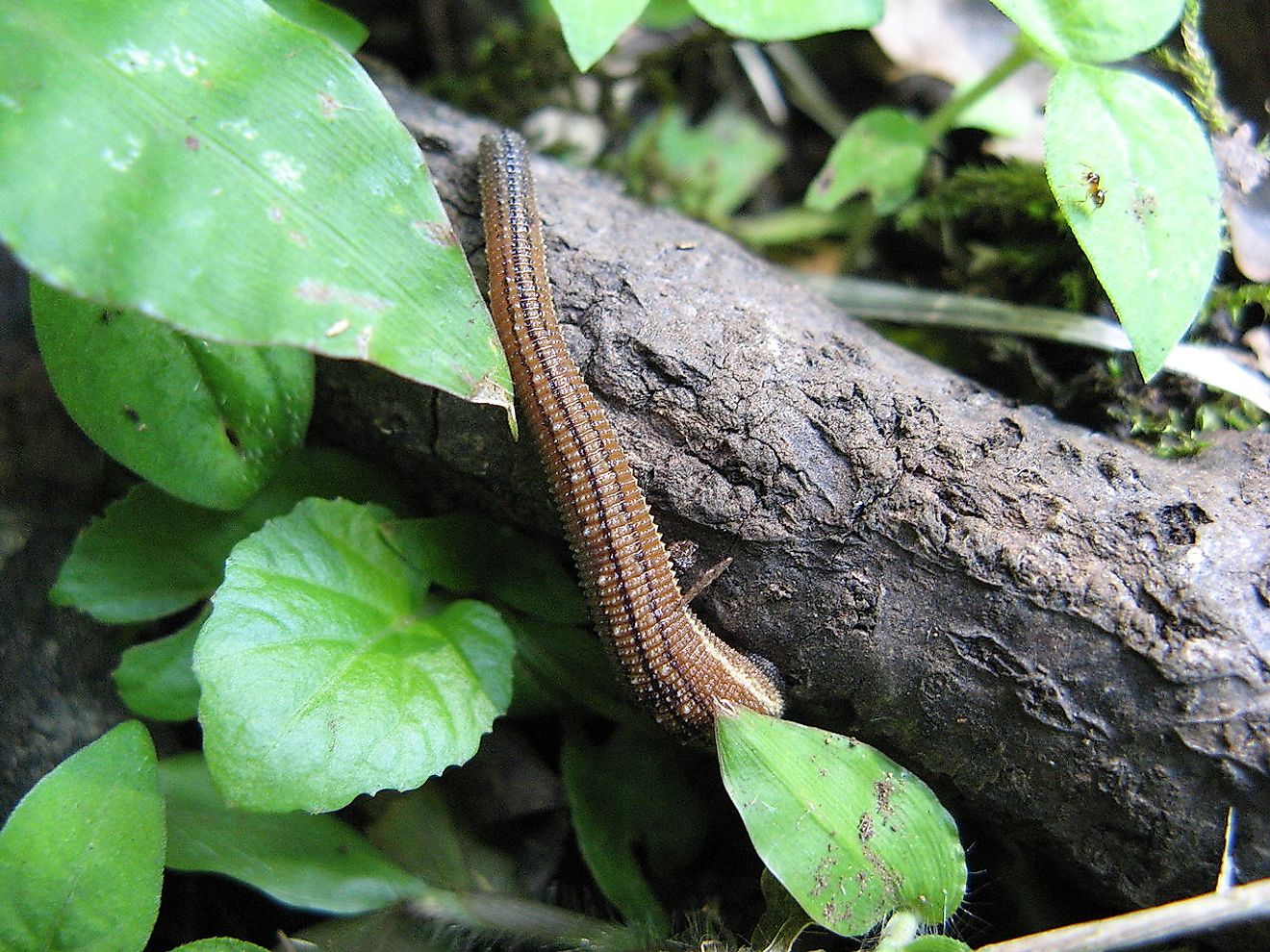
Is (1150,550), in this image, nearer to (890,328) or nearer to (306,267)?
(890,328)

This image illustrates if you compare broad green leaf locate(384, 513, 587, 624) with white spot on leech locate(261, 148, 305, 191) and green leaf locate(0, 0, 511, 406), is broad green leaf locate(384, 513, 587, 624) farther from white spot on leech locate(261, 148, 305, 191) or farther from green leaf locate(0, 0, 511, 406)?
white spot on leech locate(261, 148, 305, 191)

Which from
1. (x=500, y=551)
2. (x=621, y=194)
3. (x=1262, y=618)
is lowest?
(x=500, y=551)

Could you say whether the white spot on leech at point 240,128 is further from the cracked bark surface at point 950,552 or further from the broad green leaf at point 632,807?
the broad green leaf at point 632,807

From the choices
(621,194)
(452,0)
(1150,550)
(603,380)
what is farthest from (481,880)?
(452,0)

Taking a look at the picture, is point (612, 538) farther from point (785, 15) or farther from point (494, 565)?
point (785, 15)

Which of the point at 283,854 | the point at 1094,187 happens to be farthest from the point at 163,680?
the point at 1094,187

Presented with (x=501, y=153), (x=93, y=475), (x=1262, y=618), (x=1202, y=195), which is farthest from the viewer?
(x=93, y=475)

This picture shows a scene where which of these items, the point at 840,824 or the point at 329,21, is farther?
the point at 329,21
